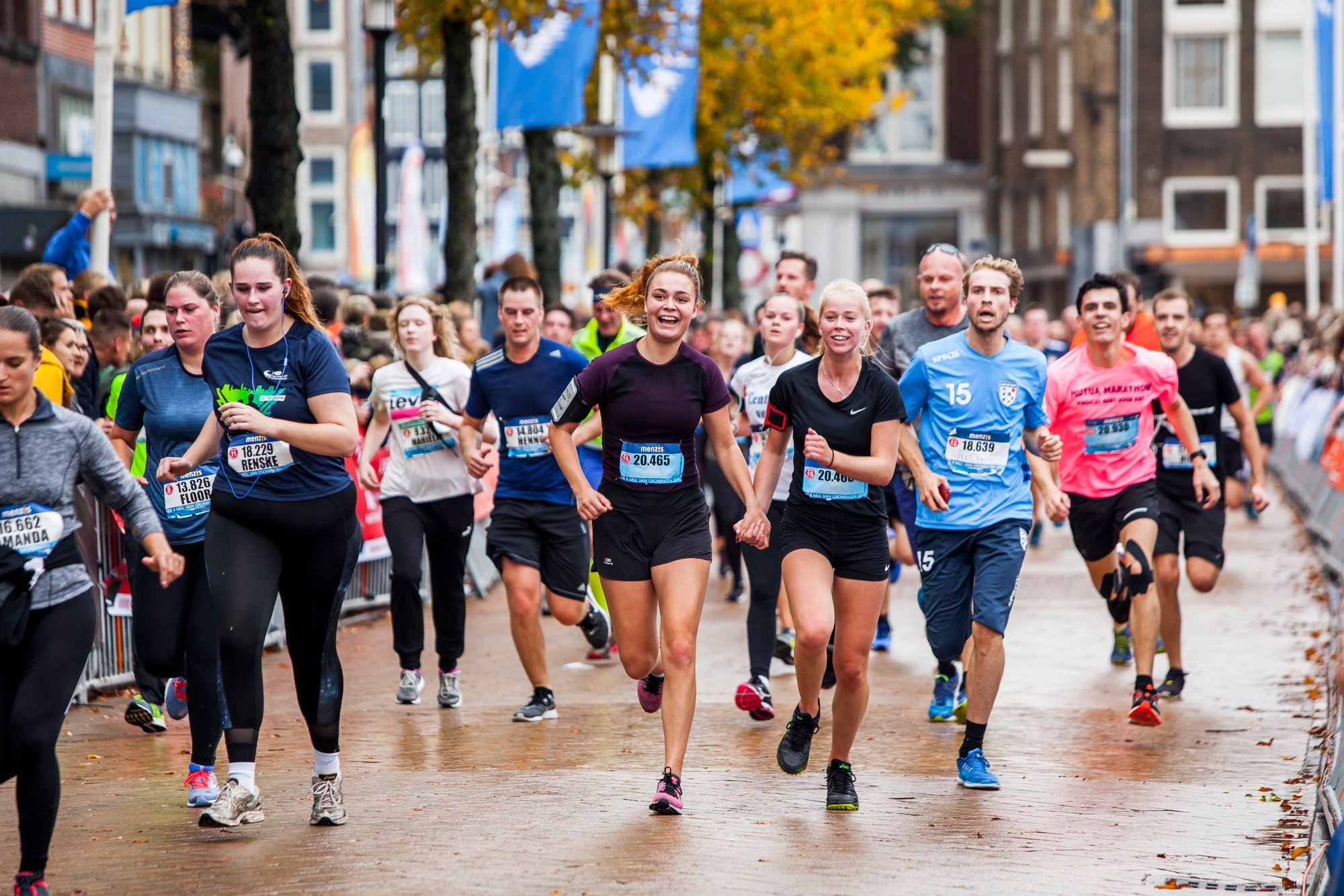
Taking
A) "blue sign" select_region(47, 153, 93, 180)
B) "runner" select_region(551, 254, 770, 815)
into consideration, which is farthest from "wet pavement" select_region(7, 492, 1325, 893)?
"blue sign" select_region(47, 153, 93, 180)

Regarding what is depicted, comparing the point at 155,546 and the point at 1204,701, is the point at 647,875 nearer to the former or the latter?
the point at 155,546

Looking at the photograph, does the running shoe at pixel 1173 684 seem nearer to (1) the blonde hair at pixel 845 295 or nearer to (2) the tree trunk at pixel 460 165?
(1) the blonde hair at pixel 845 295

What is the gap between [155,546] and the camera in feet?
20.3

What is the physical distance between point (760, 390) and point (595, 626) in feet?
5.41

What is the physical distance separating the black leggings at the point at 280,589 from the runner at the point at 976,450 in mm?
2514

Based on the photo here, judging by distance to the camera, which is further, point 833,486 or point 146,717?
point 146,717

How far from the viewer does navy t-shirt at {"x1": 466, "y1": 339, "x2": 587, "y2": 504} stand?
938 centimetres

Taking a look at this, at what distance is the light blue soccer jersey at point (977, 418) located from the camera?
8.12m

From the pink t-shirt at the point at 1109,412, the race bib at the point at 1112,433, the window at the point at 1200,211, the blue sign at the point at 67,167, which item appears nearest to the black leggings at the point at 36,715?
the pink t-shirt at the point at 1109,412

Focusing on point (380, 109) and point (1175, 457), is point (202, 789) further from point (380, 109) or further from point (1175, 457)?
point (380, 109)

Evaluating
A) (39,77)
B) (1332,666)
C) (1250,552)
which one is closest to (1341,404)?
(1250,552)

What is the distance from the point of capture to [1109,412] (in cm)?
959

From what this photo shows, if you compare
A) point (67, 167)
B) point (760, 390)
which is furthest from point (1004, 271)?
point (67, 167)

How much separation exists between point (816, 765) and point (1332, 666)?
133 inches
